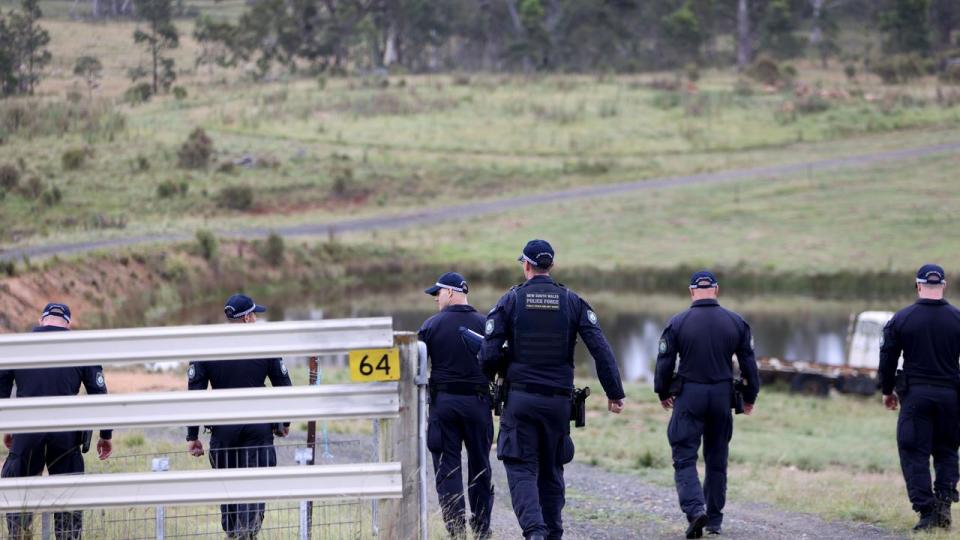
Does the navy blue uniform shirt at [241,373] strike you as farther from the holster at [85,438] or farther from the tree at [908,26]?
the tree at [908,26]

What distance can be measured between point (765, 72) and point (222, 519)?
232ft

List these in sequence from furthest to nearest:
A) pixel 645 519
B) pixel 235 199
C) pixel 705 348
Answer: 1. pixel 235 199
2. pixel 645 519
3. pixel 705 348

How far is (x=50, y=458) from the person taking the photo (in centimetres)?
849

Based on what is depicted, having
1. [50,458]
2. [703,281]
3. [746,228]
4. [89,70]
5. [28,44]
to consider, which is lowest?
[746,228]

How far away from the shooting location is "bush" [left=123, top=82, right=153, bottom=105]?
2148 inches

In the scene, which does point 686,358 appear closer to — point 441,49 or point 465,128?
point 465,128

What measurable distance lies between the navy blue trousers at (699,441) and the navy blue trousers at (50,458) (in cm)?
430

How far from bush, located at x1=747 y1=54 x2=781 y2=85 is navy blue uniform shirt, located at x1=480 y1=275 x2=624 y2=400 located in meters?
68.8

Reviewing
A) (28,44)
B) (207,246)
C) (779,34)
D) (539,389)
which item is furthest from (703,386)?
(779,34)

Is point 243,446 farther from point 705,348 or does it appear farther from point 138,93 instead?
point 138,93

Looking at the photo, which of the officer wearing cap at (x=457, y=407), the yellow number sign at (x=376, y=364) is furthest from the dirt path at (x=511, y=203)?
the yellow number sign at (x=376, y=364)

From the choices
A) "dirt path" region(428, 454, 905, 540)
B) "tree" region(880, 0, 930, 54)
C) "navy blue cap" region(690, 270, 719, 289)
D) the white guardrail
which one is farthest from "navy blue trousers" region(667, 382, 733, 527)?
"tree" region(880, 0, 930, 54)

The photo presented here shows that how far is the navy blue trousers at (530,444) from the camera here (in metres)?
8.07

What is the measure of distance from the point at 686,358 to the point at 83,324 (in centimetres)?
2144
